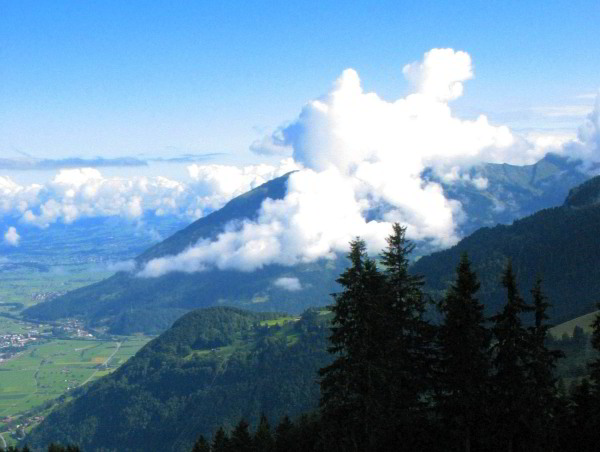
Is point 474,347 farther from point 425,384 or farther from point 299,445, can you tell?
point 299,445

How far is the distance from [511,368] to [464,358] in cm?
293

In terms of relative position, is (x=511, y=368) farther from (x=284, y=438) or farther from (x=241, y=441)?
(x=241, y=441)

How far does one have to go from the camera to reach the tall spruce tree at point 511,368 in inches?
1293

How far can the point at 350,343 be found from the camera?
3428 cm

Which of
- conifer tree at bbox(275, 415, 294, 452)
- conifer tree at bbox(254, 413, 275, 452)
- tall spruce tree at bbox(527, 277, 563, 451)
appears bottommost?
conifer tree at bbox(275, 415, 294, 452)

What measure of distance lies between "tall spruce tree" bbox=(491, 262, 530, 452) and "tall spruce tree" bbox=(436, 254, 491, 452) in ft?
2.46

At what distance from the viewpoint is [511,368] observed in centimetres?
3300

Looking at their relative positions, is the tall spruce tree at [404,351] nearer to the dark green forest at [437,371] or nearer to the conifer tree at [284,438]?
the dark green forest at [437,371]

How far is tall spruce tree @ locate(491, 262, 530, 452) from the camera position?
1293 inches

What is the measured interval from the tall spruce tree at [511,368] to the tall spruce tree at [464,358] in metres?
0.75

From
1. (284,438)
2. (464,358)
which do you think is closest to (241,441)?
(284,438)

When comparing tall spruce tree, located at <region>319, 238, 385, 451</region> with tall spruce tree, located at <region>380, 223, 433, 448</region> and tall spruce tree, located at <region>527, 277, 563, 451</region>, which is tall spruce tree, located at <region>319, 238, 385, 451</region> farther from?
tall spruce tree, located at <region>527, 277, 563, 451</region>

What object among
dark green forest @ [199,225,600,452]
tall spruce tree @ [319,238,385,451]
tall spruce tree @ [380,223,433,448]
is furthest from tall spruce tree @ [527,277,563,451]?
tall spruce tree @ [319,238,385,451]

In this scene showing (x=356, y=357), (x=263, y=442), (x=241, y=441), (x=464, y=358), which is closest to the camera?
(x=464, y=358)
